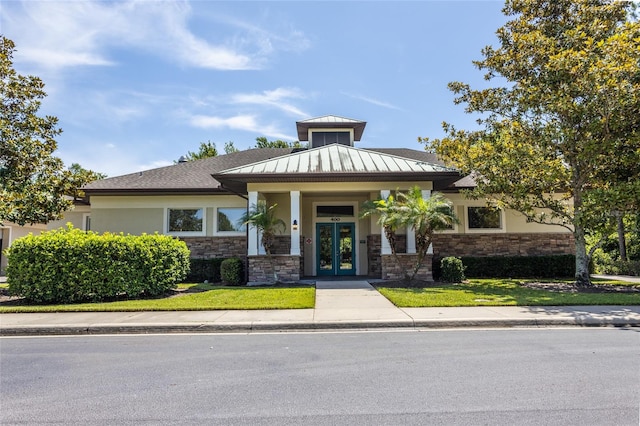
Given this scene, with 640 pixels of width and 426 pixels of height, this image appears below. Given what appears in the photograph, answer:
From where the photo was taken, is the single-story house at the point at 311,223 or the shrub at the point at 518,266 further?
the single-story house at the point at 311,223

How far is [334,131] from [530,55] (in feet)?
37.6

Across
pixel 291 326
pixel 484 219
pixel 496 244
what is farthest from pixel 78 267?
pixel 496 244

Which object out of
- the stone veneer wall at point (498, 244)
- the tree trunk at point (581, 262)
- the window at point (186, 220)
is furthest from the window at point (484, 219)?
the window at point (186, 220)

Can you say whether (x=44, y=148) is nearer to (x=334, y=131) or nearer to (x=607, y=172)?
(x=334, y=131)

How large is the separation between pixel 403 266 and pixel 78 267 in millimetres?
10126

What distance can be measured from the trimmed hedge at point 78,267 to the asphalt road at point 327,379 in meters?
3.45

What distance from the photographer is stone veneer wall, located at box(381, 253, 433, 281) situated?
47.9 feet

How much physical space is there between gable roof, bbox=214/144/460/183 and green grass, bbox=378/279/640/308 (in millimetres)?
3983

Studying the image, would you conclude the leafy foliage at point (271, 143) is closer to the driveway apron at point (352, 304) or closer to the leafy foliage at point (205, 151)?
the leafy foliage at point (205, 151)

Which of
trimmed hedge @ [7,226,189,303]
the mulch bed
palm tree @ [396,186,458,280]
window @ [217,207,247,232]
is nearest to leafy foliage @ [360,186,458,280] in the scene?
palm tree @ [396,186,458,280]

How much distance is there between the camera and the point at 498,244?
1747 cm

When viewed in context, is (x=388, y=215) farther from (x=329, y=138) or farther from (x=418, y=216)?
(x=329, y=138)

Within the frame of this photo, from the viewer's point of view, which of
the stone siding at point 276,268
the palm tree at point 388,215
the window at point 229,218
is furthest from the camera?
the window at point 229,218

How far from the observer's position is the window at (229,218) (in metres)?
17.3
